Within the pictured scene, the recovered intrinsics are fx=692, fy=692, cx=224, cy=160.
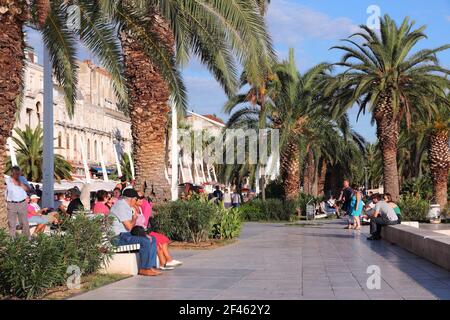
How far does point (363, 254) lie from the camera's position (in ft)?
47.4

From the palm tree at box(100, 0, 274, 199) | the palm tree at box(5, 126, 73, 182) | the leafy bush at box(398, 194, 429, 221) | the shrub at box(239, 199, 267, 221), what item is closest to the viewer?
the palm tree at box(100, 0, 274, 199)

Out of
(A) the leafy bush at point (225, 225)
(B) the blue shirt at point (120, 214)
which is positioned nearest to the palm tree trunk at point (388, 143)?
(A) the leafy bush at point (225, 225)

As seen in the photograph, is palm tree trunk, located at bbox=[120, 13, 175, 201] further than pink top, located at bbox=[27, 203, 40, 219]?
Yes

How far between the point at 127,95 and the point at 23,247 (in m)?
9.94

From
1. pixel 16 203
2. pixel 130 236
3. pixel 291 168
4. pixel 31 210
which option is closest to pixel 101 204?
pixel 16 203

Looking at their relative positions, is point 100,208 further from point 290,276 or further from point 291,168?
point 291,168

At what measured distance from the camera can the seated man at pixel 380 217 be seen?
17766 millimetres

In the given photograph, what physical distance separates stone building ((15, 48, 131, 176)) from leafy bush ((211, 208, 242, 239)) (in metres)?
33.3

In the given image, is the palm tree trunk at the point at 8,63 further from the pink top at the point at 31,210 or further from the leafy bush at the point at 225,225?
the leafy bush at the point at 225,225

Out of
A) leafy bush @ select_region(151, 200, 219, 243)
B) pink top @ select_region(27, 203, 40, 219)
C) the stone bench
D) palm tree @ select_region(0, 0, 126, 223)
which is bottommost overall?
the stone bench

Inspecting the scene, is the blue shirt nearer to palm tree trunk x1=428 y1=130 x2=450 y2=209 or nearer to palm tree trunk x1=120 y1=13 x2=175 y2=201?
palm tree trunk x1=120 y1=13 x2=175 y2=201

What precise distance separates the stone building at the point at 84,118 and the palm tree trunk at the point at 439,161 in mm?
27107

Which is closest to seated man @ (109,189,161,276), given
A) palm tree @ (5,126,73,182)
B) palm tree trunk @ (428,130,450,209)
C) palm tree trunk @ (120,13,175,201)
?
palm tree trunk @ (120,13,175,201)

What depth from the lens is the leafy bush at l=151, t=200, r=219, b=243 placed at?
16750 mm
